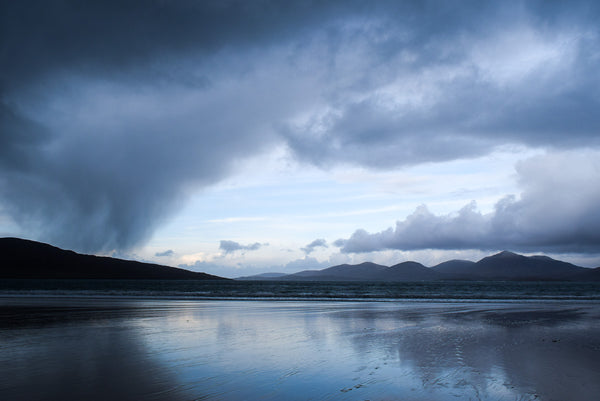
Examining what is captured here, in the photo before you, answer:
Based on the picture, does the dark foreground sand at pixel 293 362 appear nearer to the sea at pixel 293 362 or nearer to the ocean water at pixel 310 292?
the sea at pixel 293 362

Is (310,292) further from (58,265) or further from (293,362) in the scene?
(58,265)

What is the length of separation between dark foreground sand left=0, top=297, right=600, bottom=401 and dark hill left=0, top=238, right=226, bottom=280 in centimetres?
16425

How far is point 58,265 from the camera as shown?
172500 mm

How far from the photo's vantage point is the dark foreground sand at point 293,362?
27.3ft

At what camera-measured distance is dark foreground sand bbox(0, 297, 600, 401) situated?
834 cm

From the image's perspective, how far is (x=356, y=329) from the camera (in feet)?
61.1

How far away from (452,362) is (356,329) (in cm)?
748

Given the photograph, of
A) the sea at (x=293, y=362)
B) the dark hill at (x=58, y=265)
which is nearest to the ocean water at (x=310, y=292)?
the sea at (x=293, y=362)

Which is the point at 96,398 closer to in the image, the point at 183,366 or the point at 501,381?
the point at 183,366

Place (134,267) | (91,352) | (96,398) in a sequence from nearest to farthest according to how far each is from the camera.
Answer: (96,398) < (91,352) < (134,267)

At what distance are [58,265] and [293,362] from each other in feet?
653

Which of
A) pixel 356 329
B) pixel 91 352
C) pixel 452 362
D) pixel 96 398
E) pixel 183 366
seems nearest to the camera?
pixel 96 398

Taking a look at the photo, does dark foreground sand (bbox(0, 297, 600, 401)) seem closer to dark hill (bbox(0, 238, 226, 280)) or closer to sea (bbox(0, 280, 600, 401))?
sea (bbox(0, 280, 600, 401))

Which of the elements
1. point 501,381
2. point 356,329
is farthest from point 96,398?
point 356,329
